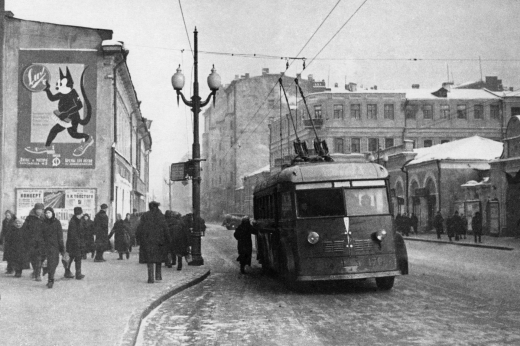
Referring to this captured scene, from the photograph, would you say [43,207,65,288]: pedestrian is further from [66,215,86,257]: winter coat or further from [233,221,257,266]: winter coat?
[233,221,257,266]: winter coat

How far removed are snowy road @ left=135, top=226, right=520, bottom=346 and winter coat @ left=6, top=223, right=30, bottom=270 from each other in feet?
13.9

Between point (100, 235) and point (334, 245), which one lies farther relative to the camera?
point (100, 235)

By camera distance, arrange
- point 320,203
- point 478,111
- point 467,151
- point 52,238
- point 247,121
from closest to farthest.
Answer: point 320,203 → point 52,238 → point 467,151 → point 478,111 → point 247,121

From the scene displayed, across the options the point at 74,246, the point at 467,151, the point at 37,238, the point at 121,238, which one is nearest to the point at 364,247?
the point at 37,238

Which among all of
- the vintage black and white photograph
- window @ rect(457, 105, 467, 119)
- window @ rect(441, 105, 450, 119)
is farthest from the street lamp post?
window @ rect(457, 105, 467, 119)

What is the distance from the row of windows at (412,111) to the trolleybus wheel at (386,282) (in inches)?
2323

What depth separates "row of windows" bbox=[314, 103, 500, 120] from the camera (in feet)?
234

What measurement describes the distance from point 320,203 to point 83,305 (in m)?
4.86

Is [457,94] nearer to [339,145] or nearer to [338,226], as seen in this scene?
[339,145]

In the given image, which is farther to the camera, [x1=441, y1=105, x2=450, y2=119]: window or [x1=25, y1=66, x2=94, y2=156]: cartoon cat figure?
[x1=441, y1=105, x2=450, y2=119]: window

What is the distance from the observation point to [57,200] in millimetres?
25312

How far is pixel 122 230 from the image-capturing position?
22.2 m

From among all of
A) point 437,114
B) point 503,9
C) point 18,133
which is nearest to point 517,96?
point 437,114

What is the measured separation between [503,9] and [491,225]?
18.0 m
